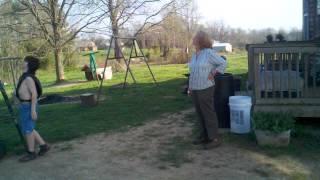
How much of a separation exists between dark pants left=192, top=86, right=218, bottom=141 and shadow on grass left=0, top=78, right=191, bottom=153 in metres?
2.20

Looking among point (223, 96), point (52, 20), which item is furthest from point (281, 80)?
point (52, 20)

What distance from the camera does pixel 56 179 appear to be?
5527mm

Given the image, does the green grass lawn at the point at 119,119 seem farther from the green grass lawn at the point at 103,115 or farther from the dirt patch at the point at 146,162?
the dirt patch at the point at 146,162

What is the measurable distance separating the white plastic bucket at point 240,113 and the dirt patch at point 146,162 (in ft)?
1.92

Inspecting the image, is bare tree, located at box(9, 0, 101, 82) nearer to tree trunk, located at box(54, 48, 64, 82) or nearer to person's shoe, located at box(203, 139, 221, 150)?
tree trunk, located at box(54, 48, 64, 82)

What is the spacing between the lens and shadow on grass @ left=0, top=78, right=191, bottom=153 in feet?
26.6

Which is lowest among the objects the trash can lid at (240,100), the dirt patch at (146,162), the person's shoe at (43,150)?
the dirt patch at (146,162)

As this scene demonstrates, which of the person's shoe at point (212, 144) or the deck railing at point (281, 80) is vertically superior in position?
the deck railing at point (281, 80)

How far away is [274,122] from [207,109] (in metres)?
0.97

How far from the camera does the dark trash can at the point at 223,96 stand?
7.39m

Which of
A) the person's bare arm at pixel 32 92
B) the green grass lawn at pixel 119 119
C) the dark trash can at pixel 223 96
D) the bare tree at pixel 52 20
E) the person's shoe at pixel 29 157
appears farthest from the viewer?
the bare tree at pixel 52 20

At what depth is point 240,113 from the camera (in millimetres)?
7090

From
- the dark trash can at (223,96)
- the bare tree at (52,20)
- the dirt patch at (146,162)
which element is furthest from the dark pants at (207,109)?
the bare tree at (52,20)

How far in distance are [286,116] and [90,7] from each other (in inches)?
754
